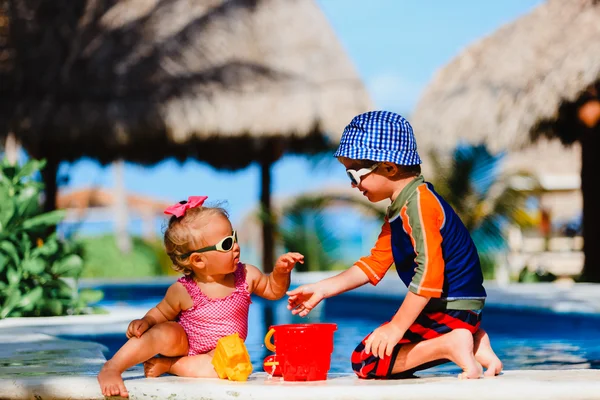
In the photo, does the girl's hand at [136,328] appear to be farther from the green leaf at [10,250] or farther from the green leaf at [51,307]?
the green leaf at [51,307]

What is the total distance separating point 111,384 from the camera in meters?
2.56

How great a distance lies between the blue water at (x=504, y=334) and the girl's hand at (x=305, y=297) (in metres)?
0.78

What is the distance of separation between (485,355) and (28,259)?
3.37 m

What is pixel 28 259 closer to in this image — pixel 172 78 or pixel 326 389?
pixel 326 389

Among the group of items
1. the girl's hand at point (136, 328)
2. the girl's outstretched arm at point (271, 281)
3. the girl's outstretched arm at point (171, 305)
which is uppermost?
the girl's outstretched arm at point (271, 281)

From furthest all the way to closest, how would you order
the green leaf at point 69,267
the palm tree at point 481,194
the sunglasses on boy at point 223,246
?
1. the palm tree at point 481,194
2. the green leaf at point 69,267
3. the sunglasses on boy at point 223,246

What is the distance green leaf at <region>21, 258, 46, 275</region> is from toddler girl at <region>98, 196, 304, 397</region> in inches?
99.5

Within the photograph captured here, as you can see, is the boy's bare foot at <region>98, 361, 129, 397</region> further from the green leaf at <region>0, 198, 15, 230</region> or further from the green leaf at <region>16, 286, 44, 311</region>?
the green leaf at <region>0, 198, 15, 230</region>

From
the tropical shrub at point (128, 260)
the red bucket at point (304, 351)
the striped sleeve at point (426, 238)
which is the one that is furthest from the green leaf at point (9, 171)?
the tropical shrub at point (128, 260)

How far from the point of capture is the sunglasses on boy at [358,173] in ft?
9.39

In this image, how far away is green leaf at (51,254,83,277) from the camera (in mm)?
5730

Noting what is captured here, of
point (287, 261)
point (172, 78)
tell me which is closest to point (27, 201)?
point (287, 261)

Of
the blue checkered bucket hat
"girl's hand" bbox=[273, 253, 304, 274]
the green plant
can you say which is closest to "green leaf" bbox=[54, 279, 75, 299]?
the green plant

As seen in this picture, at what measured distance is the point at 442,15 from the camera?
93375mm
